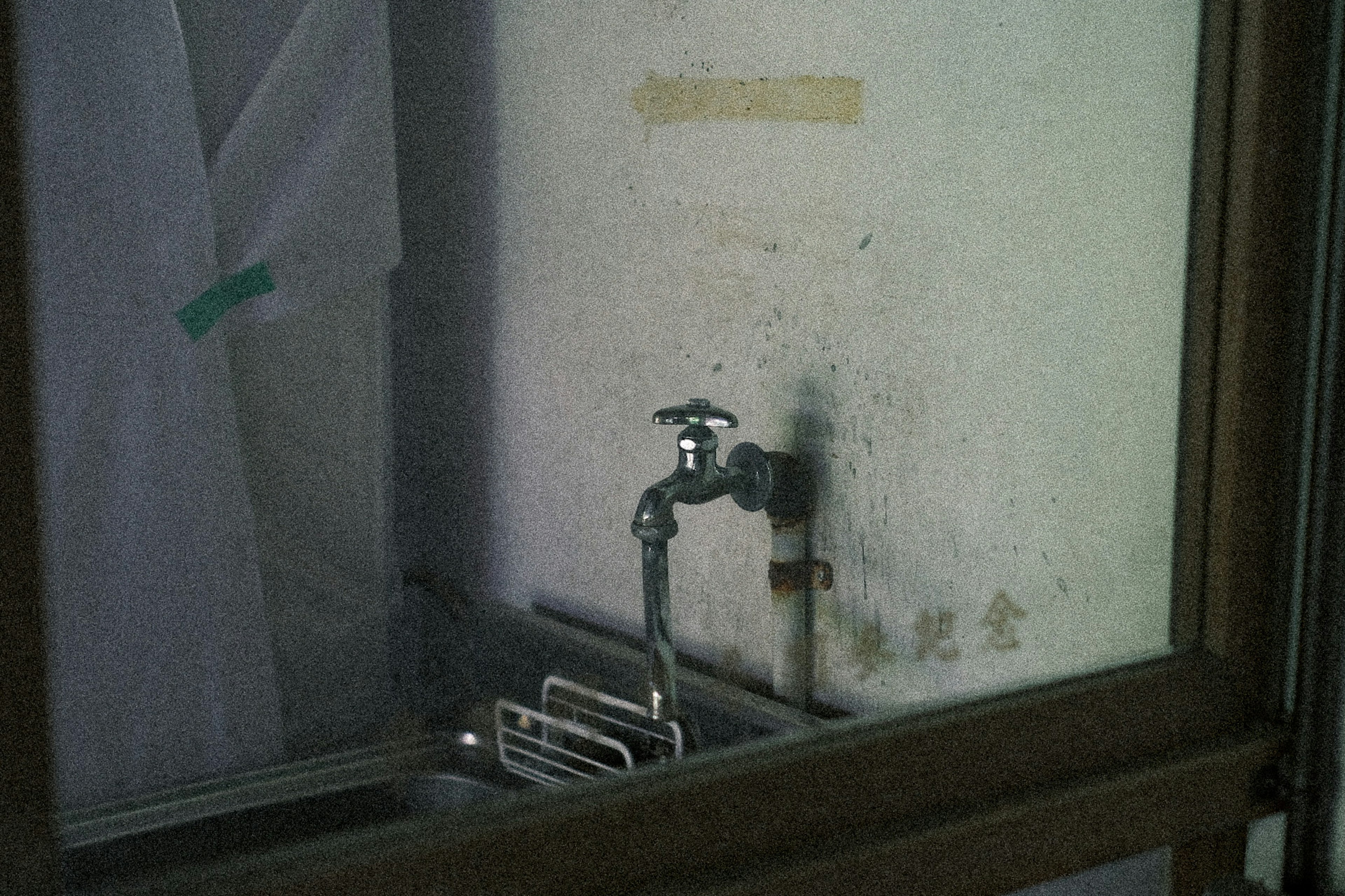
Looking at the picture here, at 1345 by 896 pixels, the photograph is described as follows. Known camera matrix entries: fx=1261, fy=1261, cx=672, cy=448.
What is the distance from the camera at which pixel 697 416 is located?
1.05 m

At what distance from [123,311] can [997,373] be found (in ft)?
2.58

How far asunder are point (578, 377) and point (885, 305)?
43 cm

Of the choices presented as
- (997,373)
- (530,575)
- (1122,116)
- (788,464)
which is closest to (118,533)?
(530,575)

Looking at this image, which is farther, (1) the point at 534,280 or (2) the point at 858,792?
(1) the point at 534,280

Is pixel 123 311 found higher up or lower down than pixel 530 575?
higher up

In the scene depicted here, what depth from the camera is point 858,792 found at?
0.64 metres

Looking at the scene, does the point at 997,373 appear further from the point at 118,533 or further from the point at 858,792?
the point at 118,533

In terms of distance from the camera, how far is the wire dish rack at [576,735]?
1.05 m

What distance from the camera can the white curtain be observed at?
1.13 meters

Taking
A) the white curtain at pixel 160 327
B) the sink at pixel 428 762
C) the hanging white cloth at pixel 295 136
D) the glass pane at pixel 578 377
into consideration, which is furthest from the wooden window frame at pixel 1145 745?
the hanging white cloth at pixel 295 136

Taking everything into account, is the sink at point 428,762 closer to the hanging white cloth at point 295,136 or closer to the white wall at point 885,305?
the white wall at point 885,305

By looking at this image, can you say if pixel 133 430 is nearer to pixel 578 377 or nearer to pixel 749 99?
pixel 578 377

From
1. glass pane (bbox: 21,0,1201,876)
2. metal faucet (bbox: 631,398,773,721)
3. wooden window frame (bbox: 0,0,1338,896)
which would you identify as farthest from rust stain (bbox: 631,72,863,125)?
wooden window frame (bbox: 0,0,1338,896)

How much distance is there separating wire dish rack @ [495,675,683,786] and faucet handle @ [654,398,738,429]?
0.81ft
